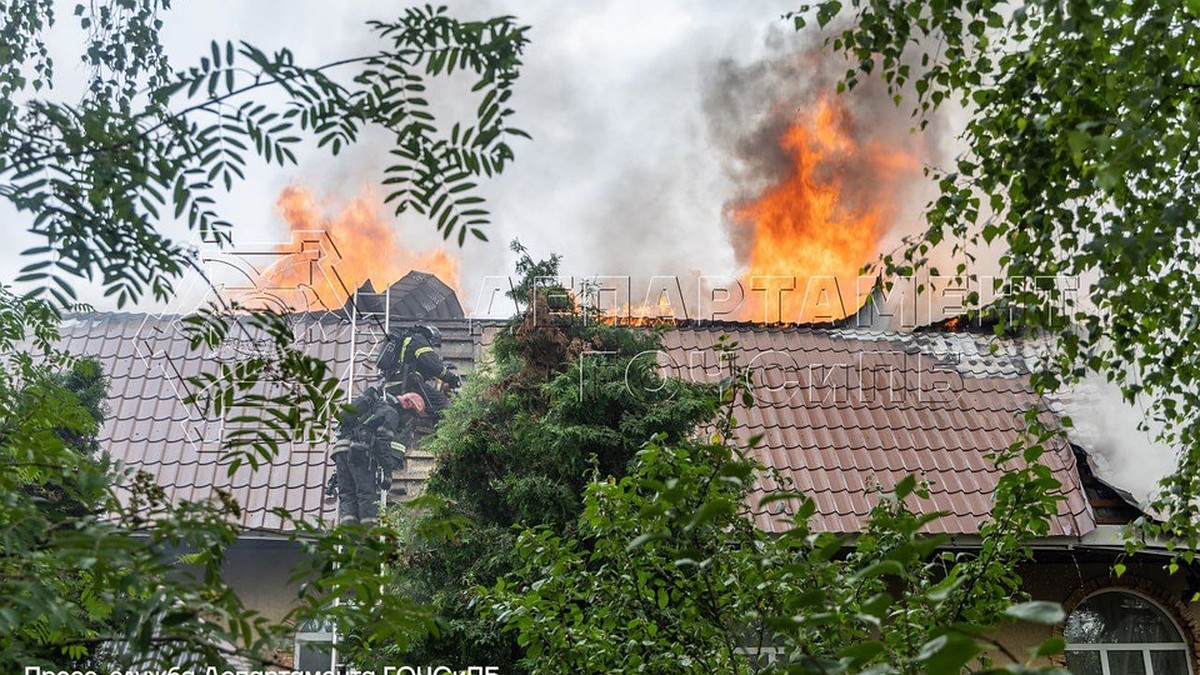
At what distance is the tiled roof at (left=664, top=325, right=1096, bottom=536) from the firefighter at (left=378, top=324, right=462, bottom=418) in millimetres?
2480

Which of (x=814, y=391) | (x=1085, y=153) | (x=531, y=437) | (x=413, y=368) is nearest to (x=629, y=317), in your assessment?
(x=531, y=437)

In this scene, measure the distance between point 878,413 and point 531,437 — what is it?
522 centimetres

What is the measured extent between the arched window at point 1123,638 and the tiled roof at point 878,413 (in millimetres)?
1265

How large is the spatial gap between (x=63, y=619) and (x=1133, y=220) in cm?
446

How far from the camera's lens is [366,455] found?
35.0ft

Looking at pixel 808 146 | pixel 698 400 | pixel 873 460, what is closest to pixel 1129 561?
pixel 873 460

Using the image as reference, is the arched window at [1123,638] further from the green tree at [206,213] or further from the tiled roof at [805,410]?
the green tree at [206,213]

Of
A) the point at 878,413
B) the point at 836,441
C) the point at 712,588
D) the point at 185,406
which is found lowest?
the point at 712,588

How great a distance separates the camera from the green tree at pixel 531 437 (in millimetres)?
8172

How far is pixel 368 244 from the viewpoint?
14.3m

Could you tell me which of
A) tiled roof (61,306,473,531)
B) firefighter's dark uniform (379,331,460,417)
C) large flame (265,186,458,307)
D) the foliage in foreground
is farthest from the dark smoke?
the foliage in foreground

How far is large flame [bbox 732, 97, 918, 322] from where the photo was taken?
46.1 feet

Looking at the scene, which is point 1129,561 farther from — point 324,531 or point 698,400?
point 324,531

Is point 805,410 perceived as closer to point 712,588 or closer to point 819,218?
point 819,218
